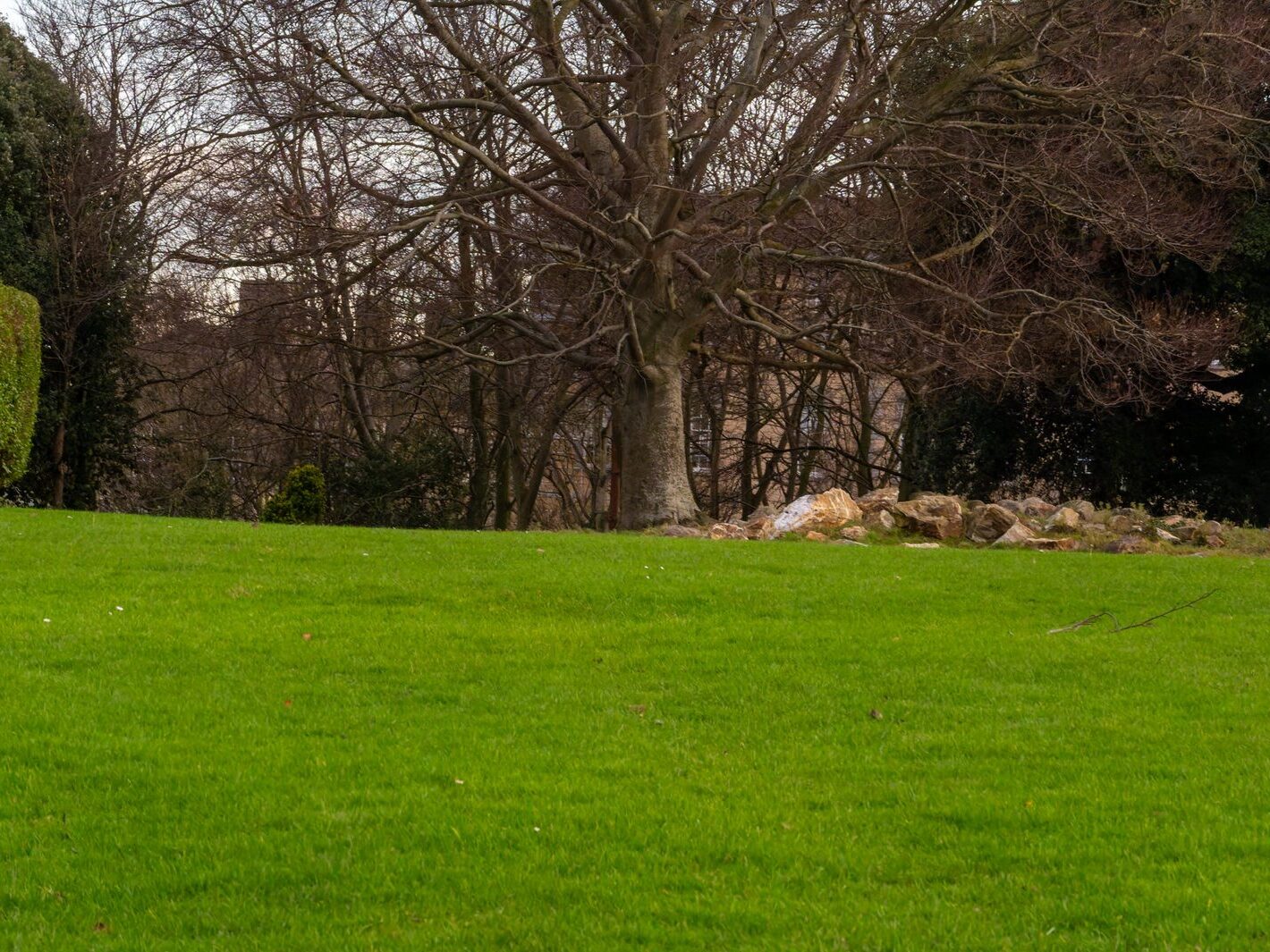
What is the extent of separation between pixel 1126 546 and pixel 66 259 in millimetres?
17066

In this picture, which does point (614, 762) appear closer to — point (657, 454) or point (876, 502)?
point (876, 502)

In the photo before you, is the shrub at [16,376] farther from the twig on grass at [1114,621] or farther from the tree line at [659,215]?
the twig on grass at [1114,621]

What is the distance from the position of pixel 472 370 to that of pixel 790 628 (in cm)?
1579

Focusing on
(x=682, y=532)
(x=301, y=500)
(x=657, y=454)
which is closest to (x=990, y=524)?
(x=682, y=532)

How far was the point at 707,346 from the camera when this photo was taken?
2073 centimetres

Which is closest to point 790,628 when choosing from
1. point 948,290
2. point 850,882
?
point 850,882

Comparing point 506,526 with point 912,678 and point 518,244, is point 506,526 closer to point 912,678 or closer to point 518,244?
point 518,244

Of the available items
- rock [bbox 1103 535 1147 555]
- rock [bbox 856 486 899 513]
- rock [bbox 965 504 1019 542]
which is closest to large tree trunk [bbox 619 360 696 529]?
rock [bbox 856 486 899 513]

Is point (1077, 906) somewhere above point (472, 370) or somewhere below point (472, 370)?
below

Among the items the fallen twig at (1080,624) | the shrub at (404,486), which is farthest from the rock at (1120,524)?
the shrub at (404,486)

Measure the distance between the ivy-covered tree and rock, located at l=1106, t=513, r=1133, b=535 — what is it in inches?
593

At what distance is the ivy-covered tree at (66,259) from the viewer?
828 inches

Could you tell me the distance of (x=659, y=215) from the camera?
17.9m

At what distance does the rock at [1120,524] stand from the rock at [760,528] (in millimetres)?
4191
